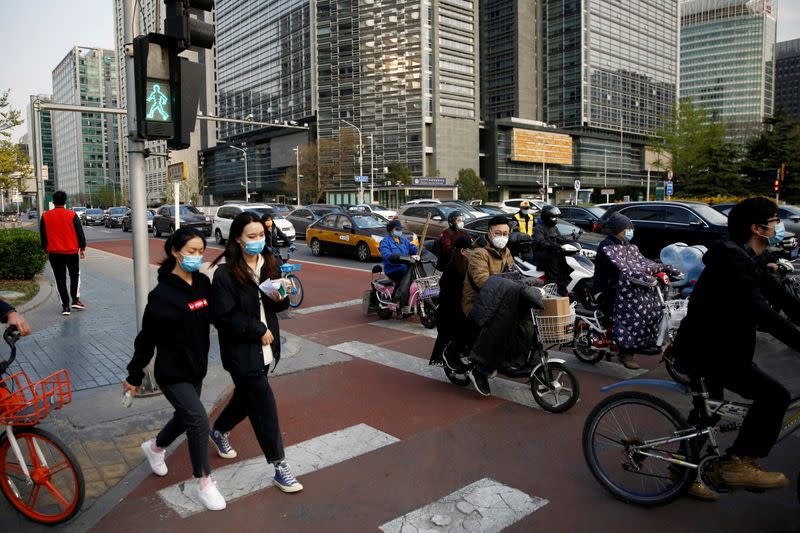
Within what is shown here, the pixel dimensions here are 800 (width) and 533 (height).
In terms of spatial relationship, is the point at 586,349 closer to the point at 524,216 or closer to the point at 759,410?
the point at 759,410

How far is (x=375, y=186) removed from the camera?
82875 mm

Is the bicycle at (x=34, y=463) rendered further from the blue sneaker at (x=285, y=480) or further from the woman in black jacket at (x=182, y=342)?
the blue sneaker at (x=285, y=480)

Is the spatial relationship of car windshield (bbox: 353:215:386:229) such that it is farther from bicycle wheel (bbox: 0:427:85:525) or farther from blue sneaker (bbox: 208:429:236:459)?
bicycle wheel (bbox: 0:427:85:525)

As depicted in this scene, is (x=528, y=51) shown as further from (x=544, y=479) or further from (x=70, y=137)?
(x=70, y=137)

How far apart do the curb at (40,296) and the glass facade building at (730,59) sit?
6291 inches

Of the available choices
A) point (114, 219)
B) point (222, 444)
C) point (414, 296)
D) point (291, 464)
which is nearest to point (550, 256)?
point (414, 296)

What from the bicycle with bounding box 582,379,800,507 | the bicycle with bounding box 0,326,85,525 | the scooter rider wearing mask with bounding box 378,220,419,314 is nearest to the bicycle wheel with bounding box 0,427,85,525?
the bicycle with bounding box 0,326,85,525

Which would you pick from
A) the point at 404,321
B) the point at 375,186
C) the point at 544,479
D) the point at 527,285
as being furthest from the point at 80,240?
the point at 375,186

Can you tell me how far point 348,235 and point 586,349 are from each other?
1354 cm

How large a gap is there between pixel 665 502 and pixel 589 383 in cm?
289

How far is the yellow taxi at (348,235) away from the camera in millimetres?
19594

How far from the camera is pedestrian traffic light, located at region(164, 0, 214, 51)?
5551 millimetres

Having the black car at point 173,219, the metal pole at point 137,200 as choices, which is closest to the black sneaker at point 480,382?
the metal pole at point 137,200

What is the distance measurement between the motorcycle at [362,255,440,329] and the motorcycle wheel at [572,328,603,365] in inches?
89.4
